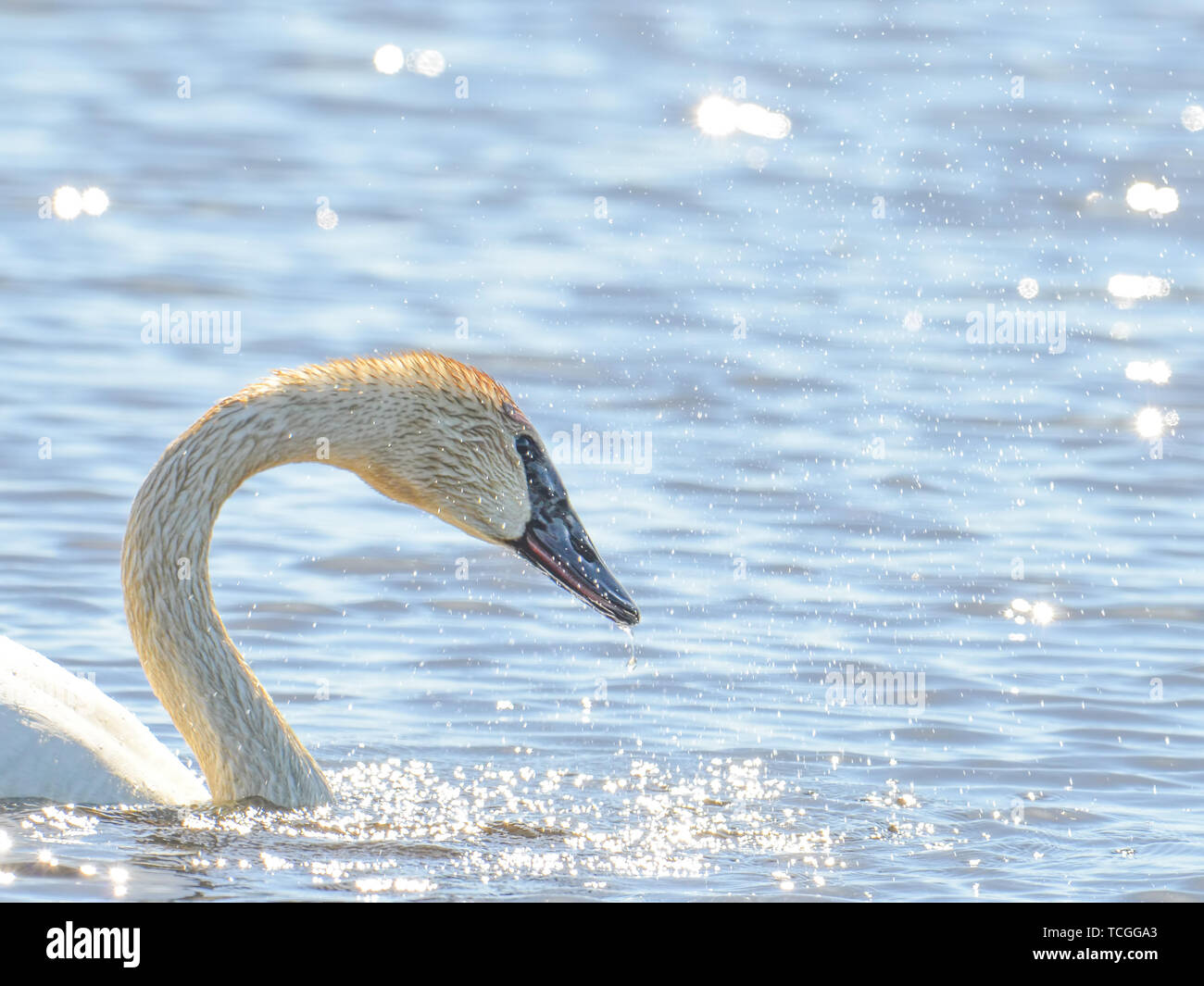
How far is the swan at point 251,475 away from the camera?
22.2ft

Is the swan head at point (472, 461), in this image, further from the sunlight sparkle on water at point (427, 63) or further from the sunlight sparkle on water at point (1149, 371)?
the sunlight sparkle on water at point (427, 63)

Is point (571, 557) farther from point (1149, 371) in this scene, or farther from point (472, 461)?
point (1149, 371)

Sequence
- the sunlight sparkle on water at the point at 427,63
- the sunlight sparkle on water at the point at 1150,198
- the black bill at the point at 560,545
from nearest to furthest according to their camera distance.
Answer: the black bill at the point at 560,545 < the sunlight sparkle on water at the point at 1150,198 < the sunlight sparkle on water at the point at 427,63

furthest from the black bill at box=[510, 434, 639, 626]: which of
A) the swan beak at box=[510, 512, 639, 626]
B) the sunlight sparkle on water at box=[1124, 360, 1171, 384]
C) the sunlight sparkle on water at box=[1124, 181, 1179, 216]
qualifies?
the sunlight sparkle on water at box=[1124, 181, 1179, 216]

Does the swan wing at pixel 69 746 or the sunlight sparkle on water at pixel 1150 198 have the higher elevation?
the sunlight sparkle on water at pixel 1150 198

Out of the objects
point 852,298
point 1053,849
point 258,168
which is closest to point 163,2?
point 258,168

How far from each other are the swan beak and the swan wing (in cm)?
115

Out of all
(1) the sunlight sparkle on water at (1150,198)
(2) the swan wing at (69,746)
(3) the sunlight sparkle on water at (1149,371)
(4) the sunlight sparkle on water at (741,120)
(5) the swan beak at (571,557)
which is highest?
(4) the sunlight sparkle on water at (741,120)

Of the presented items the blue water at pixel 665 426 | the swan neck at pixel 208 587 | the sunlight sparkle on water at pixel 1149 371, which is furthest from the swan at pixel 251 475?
the sunlight sparkle on water at pixel 1149 371

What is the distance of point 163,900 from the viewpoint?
5.80 m

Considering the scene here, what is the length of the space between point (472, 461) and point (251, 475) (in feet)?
2.00

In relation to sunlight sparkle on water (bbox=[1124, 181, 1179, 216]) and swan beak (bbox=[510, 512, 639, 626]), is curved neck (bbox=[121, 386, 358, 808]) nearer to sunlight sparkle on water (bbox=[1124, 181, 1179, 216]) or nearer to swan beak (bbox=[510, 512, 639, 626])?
swan beak (bbox=[510, 512, 639, 626])

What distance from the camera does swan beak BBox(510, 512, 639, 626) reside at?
689 centimetres

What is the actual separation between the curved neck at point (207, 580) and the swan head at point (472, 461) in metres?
0.13
